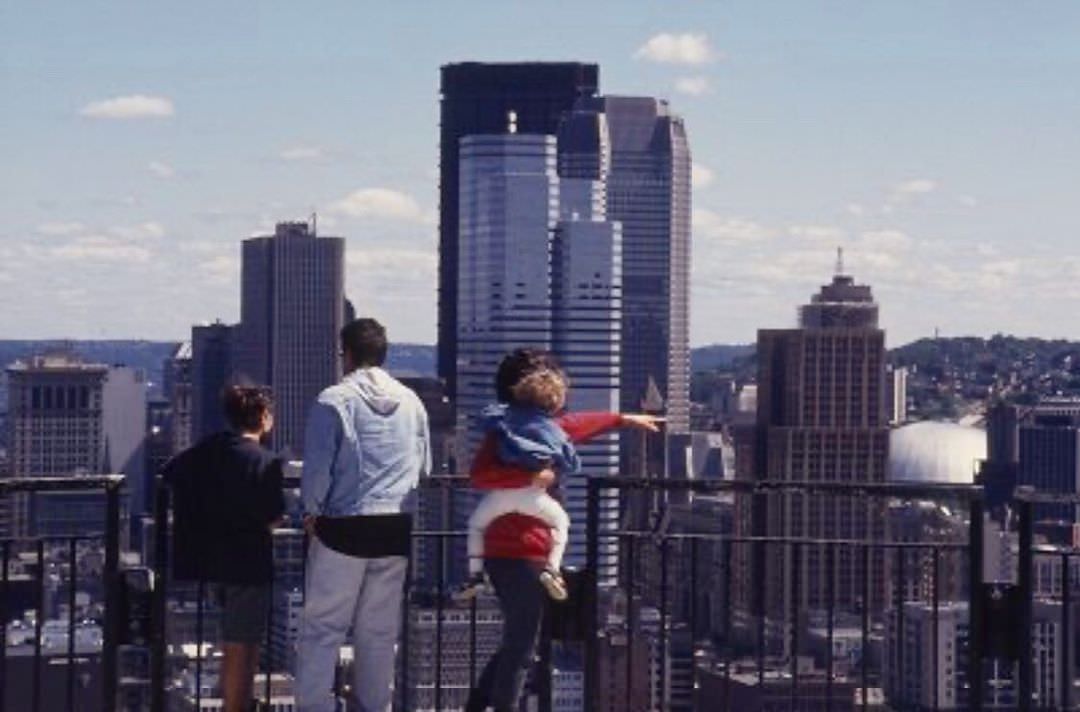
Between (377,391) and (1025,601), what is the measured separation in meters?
2.92

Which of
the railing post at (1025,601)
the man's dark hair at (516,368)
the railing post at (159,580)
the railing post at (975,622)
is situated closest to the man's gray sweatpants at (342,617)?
the railing post at (159,580)

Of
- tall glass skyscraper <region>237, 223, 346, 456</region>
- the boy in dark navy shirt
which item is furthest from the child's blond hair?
tall glass skyscraper <region>237, 223, 346, 456</region>

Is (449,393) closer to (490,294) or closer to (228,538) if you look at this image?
(490,294)

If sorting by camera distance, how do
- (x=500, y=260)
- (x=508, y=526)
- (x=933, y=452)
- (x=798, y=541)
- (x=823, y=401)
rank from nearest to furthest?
1. (x=508, y=526)
2. (x=798, y=541)
3. (x=823, y=401)
4. (x=933, y=452)
5. (x=500, y=260)

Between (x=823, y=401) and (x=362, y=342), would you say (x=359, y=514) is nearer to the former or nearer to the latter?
(x=362, y=342)

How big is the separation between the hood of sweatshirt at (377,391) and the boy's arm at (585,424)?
699 millimetres

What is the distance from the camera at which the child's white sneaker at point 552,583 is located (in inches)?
360

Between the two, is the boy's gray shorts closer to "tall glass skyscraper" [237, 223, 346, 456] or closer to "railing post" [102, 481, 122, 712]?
"railing post" [102, 481, 122, 712]

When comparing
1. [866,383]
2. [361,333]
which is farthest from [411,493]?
[866,383]

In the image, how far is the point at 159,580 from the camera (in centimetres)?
950

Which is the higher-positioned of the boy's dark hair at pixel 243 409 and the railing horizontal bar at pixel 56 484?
the boy's dark hair at pixel 243 409

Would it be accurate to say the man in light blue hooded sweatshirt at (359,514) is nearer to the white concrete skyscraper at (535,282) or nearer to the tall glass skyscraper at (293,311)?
the white concrete skyscraper at (535,282)

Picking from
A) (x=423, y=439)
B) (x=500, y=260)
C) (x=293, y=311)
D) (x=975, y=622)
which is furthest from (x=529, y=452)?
(x=293, y=311)

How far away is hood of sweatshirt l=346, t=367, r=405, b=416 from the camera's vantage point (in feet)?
29.8
